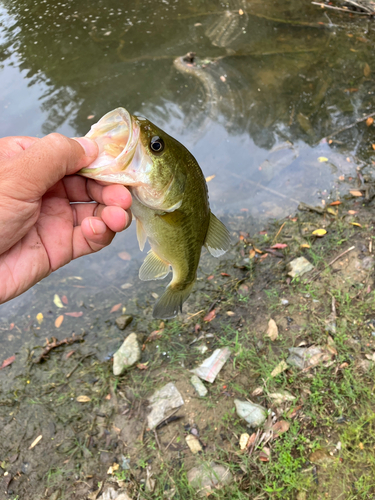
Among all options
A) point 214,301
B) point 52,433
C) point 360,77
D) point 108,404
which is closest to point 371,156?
point 360,77

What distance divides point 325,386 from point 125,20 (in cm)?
806

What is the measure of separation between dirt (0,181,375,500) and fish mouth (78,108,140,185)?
7.10 ft

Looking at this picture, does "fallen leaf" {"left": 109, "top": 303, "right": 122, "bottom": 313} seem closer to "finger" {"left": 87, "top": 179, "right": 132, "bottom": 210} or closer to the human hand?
the human hand

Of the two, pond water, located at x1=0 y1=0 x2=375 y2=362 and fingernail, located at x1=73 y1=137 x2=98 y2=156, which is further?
pond water, located at x1=0 y1=0 x2=375 y2=362

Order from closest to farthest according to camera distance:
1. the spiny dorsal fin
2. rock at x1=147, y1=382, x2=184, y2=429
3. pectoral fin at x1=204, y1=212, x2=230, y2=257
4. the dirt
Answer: the spiny dorsal fin → pectoral fin at x1=204, y1=212, x2=230, y2=257 → the dirt → rock at x1=147, y1=382, x2=184, y2=429

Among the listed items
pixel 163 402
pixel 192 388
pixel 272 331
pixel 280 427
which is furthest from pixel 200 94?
pixel 280 427

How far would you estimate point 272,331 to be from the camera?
11.0 ft

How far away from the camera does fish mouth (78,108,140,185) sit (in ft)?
5.67

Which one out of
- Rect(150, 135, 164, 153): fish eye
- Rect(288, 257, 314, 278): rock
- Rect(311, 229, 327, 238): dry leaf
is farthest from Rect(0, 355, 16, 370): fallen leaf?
Rect(311, 229, 327, 238): dry leaf

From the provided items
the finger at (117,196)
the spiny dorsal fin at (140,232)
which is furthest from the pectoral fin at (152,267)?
the finger at (117,196)

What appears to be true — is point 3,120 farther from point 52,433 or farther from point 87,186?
point 52,433

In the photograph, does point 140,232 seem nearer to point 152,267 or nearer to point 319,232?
point 152,267

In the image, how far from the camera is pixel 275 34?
7141 millimetres

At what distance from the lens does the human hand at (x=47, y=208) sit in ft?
5.61
